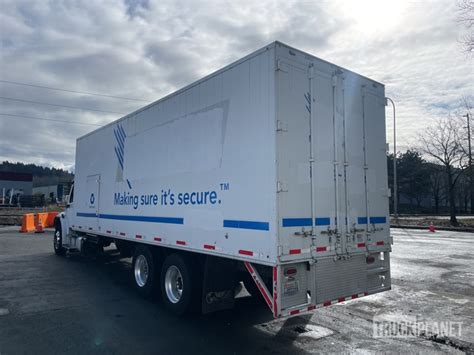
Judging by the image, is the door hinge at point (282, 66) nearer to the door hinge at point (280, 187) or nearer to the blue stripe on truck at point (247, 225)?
the door hinge at point (280, 187)

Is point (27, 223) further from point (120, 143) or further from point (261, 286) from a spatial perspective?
point (261, 286)

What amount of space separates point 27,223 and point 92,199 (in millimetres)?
15063

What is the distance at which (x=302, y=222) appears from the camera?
5078 mm

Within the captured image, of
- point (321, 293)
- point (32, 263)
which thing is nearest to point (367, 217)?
point (321, 293)

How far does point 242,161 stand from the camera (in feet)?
17.7

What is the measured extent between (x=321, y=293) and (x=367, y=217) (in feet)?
5.42

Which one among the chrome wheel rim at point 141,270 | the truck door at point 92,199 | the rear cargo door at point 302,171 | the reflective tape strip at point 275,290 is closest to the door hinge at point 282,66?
the rear cargo door at point 302,171

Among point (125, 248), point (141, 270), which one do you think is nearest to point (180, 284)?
point (141, 270)

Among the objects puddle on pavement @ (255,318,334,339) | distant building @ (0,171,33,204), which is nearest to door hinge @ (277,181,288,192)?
puddle on pavement @ (255,318,334,339)

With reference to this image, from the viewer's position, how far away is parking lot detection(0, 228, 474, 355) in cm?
510

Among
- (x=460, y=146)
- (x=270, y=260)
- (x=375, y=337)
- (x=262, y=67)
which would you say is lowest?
(x=375, y=337)

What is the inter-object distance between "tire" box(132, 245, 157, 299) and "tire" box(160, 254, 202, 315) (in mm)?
478

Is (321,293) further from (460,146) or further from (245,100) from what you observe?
(460,146)

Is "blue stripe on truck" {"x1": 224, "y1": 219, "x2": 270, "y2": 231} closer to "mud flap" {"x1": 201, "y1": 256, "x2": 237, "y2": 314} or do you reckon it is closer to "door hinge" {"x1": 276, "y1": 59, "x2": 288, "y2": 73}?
"mud flap" {"x1": 201, "y1": 256, "x2": 237, "y2": 314}
